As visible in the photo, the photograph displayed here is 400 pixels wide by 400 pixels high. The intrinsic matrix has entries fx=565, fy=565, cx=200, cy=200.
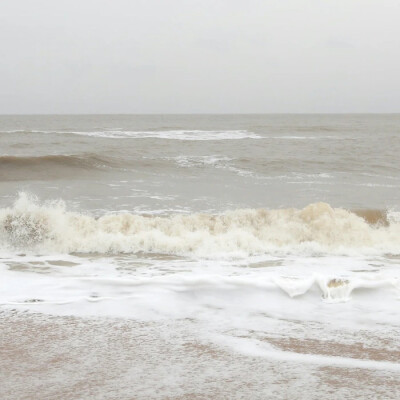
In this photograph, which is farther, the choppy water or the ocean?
the choppy water

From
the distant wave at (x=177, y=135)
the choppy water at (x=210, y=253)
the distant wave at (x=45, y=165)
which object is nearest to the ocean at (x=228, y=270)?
the choppy water at (x=210, y=253)

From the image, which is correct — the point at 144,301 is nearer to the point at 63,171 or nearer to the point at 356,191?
the point at 356,191

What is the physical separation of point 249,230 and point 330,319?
145 inches

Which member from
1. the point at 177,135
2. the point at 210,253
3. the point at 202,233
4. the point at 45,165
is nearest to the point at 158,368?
the point at 210,253

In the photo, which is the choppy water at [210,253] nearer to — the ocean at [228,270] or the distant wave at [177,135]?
the ocean at [228,270]

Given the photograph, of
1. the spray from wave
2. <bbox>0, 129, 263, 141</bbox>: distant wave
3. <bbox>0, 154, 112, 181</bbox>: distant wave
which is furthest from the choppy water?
<bbox>0, 129, 263, 141</bbox>: distant wave

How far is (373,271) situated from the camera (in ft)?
18.6

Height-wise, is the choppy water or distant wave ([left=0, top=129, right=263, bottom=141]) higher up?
distant wave ([left=0, top=129, right=263, bottom=141])

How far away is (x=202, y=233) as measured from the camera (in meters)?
7.28

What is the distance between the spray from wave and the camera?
6.72 m

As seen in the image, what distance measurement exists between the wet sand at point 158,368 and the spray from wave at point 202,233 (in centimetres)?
282

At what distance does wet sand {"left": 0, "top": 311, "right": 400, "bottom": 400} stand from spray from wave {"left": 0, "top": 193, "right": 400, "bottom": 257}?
2.82 m

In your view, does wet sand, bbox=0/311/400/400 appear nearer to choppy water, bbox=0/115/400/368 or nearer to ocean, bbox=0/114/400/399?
ocean, bbox=0/114/400/399

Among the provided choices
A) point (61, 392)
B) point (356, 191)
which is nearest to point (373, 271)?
point (61, 392)
